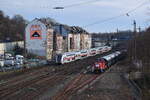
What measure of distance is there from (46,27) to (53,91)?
4417 centimetres

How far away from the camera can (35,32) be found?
6612 cm

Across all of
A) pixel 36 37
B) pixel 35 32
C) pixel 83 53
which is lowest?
pixel 83 53

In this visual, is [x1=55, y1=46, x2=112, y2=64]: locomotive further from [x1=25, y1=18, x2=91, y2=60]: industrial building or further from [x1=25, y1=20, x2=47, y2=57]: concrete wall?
[x1=25, y1=20, x2=47, y2=57]: concrete wall

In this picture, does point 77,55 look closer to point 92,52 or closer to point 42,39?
point 42,39

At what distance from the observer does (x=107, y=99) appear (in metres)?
18.7

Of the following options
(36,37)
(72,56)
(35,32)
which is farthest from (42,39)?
(72,56)

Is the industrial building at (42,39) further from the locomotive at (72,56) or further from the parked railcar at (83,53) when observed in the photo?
the locomotive at (72,56)

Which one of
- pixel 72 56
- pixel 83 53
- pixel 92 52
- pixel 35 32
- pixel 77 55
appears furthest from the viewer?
pixel 92 52

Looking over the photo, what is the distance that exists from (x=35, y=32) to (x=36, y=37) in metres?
Answer: 1.35

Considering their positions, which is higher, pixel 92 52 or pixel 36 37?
pixel 36 37

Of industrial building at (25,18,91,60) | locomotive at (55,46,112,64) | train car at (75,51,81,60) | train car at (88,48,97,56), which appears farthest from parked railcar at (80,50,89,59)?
industrial building at (25,18,91,60)

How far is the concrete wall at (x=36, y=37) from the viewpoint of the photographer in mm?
64938

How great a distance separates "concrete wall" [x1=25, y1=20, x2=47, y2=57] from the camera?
6494 centimetres

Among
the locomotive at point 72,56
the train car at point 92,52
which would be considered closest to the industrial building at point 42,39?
the locomotive at point 72,56
